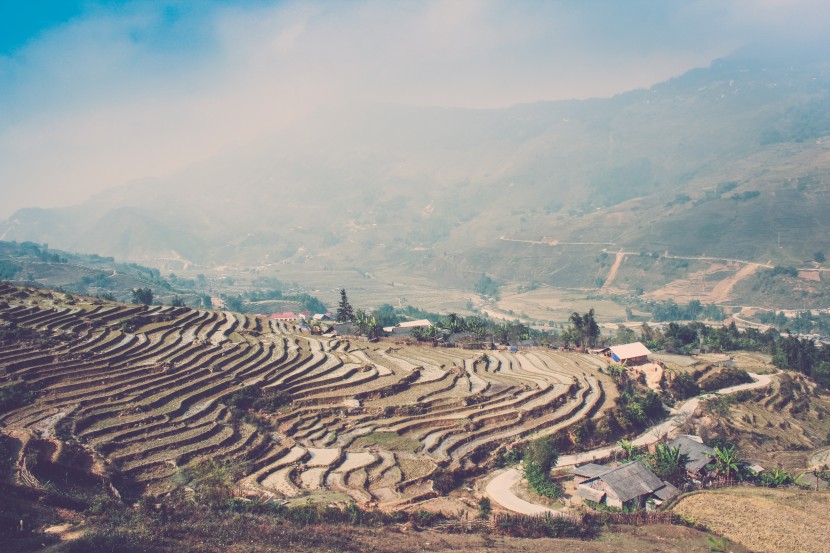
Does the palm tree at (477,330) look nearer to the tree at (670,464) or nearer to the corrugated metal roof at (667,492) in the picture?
the tree at (670,464)

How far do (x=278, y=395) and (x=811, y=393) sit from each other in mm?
49572

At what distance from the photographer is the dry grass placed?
20812mm

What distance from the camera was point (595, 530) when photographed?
22844 mm

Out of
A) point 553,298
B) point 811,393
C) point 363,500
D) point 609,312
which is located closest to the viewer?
point 363,500

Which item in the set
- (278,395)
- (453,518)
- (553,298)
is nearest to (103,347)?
(278,395)

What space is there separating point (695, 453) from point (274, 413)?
957 inches

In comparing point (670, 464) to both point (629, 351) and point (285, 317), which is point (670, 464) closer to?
point (629, 351)

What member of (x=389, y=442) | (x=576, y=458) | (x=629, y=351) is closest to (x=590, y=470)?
(x=576, y=458)

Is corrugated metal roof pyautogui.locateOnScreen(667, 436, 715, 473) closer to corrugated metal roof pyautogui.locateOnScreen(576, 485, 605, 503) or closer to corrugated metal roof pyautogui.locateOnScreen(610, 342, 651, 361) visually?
corrugated metal roof pyautogui.locateOnScreen(576, 485, 605, 503)

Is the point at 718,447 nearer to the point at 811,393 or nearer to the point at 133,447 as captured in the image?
the point at 811,393

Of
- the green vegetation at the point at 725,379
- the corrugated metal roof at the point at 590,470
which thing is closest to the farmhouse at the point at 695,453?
the corrugated metal roof at the point at 590,470

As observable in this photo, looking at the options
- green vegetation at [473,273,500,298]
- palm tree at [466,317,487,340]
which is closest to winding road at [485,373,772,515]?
palm tree at [466,317,487,340]

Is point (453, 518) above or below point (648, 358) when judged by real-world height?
above

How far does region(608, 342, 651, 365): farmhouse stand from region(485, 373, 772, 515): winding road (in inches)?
255
